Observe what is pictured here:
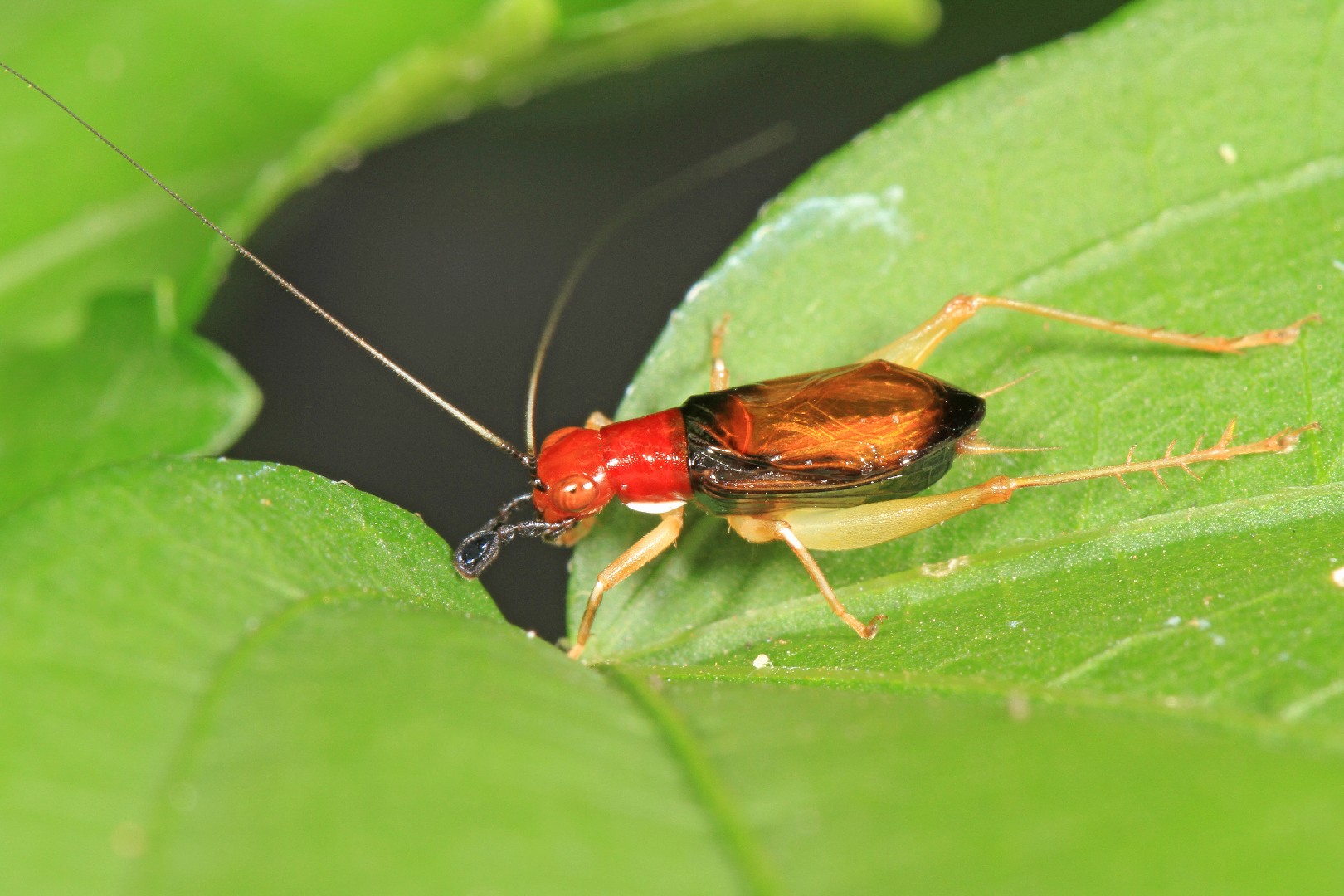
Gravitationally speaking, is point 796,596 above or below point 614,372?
below

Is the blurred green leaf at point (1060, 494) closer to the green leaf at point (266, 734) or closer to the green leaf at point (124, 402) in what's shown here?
the green leaf at point (266, 734)

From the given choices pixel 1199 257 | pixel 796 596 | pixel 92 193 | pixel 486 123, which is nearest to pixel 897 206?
pixel 1199 257

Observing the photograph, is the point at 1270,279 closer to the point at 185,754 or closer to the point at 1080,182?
the point at 1080,182

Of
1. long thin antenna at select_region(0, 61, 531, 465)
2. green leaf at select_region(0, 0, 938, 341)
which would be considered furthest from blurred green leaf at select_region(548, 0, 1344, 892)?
green leaf at select_region(0, 0, 938, 341)

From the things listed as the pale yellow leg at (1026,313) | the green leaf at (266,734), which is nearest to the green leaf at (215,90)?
the pale yellow leg at (1026,313)

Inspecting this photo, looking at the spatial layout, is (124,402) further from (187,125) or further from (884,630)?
(884,630)

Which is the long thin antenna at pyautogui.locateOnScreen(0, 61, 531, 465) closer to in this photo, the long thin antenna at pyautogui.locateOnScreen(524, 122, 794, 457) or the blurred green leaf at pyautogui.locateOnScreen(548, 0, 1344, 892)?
the blurred green leaf at pyautogui.locateOnScreen(548, 0, 1344, 892)

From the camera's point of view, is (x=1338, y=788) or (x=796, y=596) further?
(x=796, y=596)
